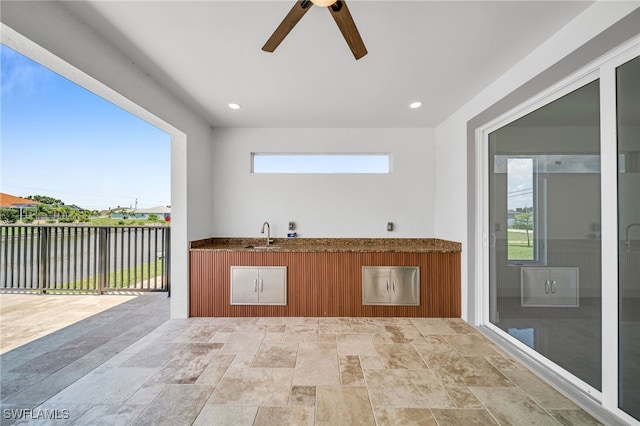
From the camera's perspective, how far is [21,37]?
148 centimetres

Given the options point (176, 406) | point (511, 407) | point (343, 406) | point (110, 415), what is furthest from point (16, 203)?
point (511, 407)

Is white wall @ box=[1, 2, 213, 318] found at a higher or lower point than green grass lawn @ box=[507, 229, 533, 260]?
higher

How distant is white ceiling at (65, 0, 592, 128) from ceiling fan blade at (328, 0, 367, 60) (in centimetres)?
31

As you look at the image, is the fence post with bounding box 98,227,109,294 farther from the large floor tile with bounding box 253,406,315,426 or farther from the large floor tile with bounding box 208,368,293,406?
the large floor tile with bounding box 253,406,315,426

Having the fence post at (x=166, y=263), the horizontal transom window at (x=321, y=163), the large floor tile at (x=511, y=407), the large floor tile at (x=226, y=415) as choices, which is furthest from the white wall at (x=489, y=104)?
the fence post at (x=166, y=263)

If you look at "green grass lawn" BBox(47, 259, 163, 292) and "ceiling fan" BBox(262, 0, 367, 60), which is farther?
"green grass lawn" BBox(47, 259, 163, 292)

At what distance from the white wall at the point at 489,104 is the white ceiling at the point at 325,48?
0.11 metres

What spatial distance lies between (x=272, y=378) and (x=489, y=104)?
349 cm

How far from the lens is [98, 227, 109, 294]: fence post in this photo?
12.9ft

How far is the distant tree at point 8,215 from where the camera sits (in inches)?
103

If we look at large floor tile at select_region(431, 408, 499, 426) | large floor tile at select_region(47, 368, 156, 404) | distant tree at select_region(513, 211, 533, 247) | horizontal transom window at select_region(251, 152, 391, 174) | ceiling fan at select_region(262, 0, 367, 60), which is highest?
ceiling fan at select_region(262, 0, 367, 60)

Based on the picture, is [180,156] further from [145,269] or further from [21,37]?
[145,269]

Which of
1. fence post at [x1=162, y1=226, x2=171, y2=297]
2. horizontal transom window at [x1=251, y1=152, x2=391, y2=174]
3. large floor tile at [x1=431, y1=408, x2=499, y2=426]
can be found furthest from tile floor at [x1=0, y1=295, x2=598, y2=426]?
horizontal transom window at [x1=251, y1=152, x2=391, y2=174]

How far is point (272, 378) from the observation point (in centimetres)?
201
